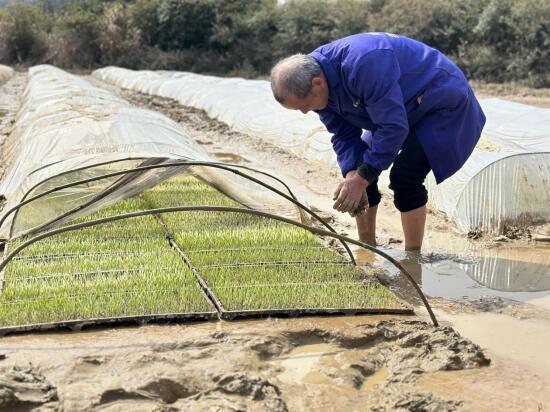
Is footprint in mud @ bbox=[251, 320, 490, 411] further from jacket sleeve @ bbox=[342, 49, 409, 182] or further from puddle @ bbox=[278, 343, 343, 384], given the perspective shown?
jacket sleeve @ bbox=[342, 49, 409, 182]

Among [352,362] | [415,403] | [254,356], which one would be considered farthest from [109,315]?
[415,403]

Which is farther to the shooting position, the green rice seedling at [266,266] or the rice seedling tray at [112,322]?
the green rice seedling at [266,266]

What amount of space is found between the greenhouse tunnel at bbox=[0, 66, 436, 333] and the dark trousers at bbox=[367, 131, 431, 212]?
0.48 m

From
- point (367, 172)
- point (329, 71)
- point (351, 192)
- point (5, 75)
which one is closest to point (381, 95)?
point (329, 71)

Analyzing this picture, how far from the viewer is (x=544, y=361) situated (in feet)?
9.13

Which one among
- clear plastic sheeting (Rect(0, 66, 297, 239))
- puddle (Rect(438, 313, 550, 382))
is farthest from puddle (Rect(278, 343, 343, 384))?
clear plastic sheeting (Rect(0, 66, 297, 239))

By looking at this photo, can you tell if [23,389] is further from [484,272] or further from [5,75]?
[5,75]

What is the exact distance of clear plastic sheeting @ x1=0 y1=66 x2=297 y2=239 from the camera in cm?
446

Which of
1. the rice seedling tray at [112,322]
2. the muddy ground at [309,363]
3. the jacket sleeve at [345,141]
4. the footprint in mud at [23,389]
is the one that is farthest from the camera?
the jacket sleeve at [345,141]

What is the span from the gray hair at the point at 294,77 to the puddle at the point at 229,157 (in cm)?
465

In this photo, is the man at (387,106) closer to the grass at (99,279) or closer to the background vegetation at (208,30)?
the grass at (99,279)

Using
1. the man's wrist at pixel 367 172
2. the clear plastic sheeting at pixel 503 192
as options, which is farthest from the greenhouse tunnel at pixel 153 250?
the clear plastic sheeting at pixel 503 192

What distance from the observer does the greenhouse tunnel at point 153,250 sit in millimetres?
3180

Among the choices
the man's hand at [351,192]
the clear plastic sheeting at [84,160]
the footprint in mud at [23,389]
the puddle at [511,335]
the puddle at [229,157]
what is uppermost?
the man's hand at [351,192]
